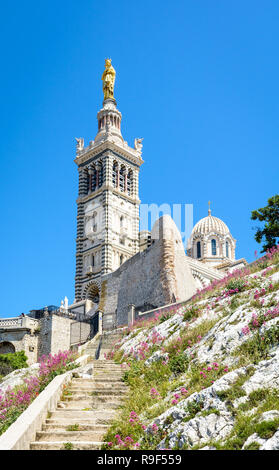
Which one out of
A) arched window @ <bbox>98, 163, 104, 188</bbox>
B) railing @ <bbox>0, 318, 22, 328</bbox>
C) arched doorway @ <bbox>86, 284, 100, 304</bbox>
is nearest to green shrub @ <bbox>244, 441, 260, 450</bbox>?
railing @ <bbox>0, 318, 22, 328</bbox>

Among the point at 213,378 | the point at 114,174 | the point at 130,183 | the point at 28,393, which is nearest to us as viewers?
the point at 213,378

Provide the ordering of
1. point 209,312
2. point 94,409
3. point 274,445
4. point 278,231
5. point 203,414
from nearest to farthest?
point 274,445 < point 203,414 < point 94,409 < point 209,312 < point 278,231

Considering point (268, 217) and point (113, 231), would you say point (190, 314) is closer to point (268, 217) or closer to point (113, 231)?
point (268, 217)

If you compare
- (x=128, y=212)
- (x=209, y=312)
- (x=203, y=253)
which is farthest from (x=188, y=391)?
(x=203, y=253)

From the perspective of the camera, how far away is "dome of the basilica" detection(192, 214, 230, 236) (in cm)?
5768

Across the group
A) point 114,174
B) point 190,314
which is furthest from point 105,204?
point 190,314

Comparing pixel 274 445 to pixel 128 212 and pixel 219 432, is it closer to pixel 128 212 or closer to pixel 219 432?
pixel 219 432

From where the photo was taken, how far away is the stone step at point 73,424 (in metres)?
9.47

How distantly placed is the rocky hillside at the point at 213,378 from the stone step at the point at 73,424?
32 centimetres

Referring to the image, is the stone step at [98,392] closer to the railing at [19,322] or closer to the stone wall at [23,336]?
the stone wall at [23,336]

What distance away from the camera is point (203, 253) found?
5662 cm

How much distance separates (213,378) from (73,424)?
2.78 meters

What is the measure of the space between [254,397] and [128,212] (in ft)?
148

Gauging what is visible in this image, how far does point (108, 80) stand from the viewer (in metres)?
59.3
